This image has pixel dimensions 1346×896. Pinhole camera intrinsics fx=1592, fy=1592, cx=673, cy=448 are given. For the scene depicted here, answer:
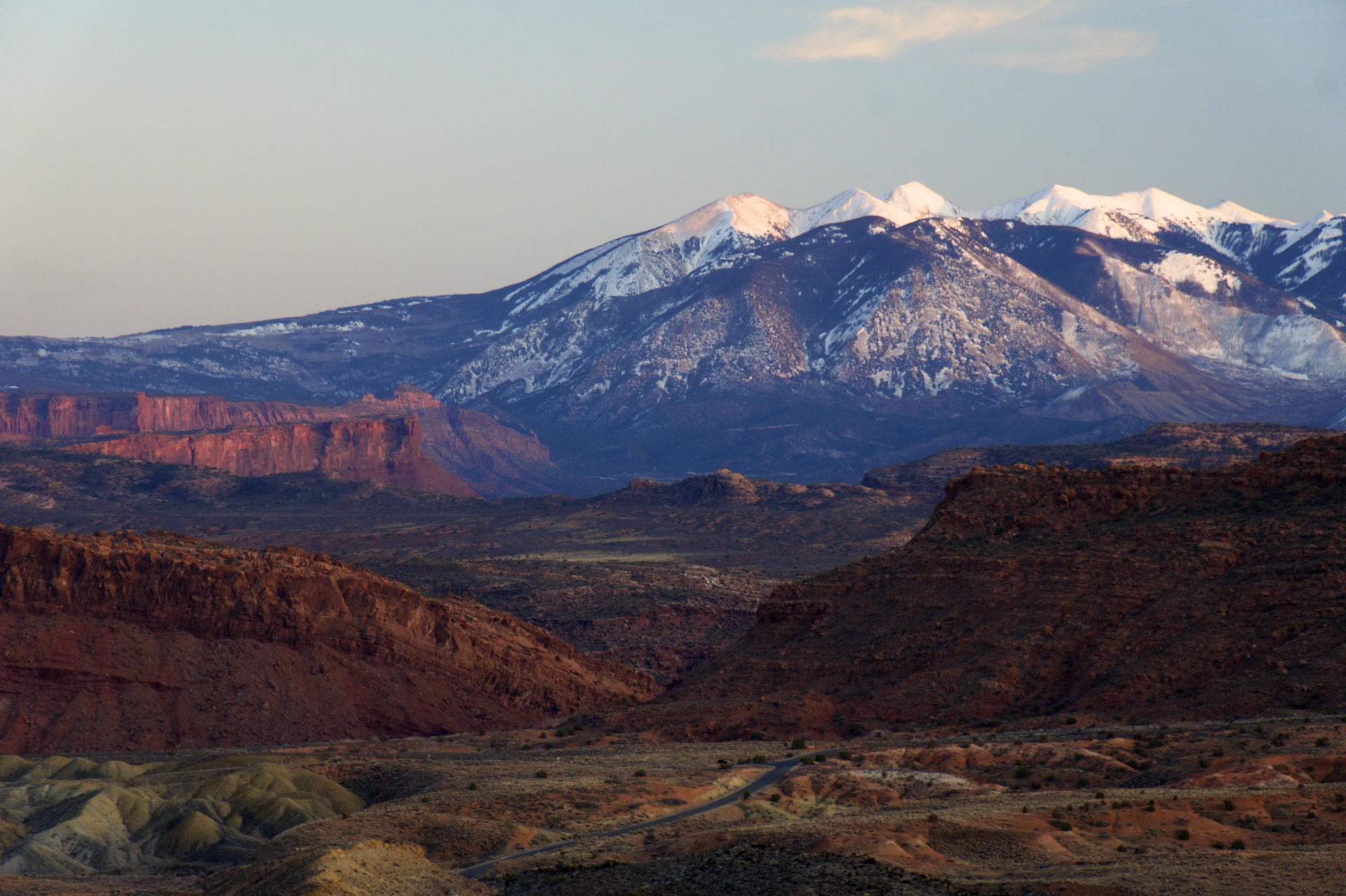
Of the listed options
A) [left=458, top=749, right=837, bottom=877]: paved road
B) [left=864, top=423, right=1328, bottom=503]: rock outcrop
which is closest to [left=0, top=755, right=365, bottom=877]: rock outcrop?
[left=458, top=749, right=837, bottom=877]: paved road

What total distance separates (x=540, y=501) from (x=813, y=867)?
492 ft

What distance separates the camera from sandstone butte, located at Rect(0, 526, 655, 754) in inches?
2281

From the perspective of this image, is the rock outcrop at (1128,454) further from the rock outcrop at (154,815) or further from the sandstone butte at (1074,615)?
the rock outcrop at (154,815)

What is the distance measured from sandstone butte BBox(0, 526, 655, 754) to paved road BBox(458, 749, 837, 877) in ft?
75.6

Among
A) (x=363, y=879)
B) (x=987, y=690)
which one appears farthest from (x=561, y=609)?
(x=363, y=879)

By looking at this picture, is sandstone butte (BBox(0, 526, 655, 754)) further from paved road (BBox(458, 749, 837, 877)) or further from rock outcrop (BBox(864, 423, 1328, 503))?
rock outcrop (BBox(864, 423, 1328, 503))

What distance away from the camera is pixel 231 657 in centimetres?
6119

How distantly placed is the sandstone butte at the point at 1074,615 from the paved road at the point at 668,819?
26.7 ft

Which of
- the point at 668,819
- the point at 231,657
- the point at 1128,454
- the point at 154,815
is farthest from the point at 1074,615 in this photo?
the point at 1128,454

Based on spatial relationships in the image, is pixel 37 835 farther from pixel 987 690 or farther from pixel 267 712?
pixel 987 690

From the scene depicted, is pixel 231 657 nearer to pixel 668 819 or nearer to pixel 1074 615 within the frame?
pixel 668 819

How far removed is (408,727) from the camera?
199 feet

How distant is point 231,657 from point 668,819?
29.6 meters

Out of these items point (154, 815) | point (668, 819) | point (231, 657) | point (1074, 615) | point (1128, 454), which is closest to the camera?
point (668, 819)
